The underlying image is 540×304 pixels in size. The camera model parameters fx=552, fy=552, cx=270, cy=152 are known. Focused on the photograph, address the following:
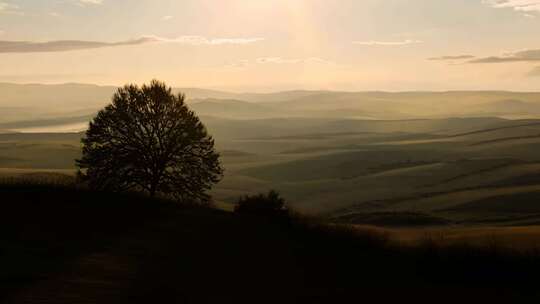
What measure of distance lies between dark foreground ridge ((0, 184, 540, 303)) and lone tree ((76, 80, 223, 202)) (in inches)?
610

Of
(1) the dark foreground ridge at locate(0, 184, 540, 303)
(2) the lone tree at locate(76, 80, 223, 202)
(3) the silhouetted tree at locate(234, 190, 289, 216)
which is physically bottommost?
(1) the dark foreground ridge at locate(0, 184, 540, 303)

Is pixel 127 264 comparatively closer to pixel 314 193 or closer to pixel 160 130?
pixel 160 130

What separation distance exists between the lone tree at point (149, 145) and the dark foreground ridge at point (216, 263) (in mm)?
15495

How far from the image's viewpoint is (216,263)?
13.2 metres

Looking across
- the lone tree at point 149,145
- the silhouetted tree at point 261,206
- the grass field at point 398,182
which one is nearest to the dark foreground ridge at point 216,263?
the silhouetted tree at point 261,206

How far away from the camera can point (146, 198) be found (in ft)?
75.3

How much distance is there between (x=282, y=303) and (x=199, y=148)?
2707 cm

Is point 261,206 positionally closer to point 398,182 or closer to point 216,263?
point 216,263

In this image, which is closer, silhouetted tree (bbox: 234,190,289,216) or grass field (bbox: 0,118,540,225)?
silhouetted tree (bbox: 234,190,289,216)

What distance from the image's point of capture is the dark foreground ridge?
10375 mm

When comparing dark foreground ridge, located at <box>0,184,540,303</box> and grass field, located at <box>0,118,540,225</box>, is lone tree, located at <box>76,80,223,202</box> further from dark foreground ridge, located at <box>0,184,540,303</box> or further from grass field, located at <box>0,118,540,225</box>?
grass field, located at <box>0,118,540,225</box>

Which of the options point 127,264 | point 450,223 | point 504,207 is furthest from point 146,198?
point 504,207

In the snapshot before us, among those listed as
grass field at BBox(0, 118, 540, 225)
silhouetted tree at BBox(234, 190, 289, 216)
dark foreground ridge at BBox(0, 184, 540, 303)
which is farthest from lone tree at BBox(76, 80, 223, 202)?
grass field at BBox(0, 118, 540, 225)

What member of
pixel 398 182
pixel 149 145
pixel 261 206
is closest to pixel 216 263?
pixel 261 206
